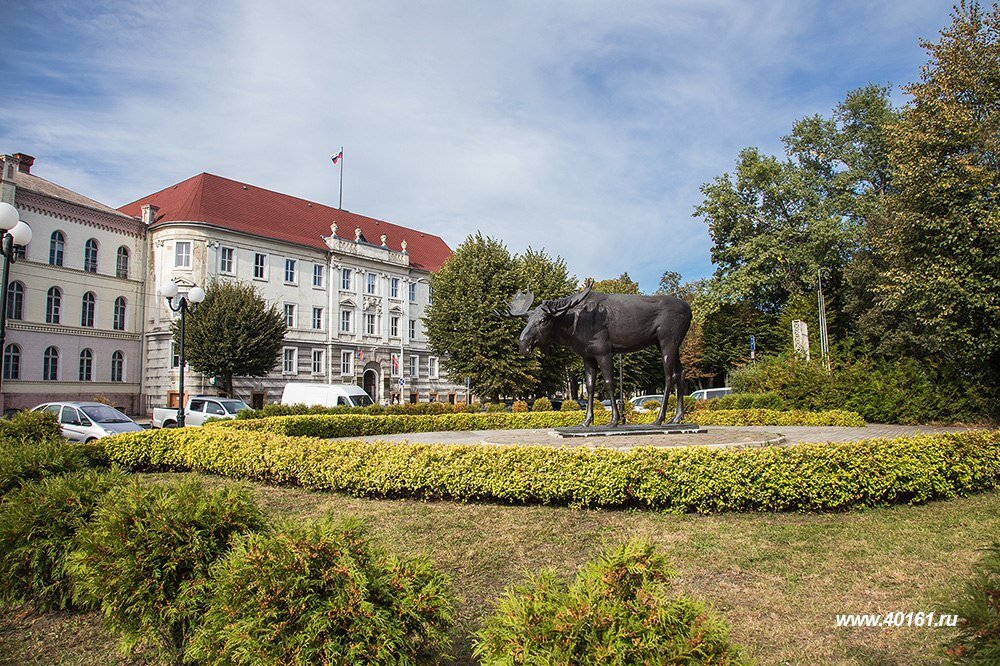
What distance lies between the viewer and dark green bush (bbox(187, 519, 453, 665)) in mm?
3152

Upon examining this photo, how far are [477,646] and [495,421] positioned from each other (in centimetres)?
1794

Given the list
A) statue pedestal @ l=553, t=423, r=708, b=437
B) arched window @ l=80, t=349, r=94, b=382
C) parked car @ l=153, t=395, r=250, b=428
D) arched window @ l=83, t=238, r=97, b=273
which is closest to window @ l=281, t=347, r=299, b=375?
arched window @ l=80, t=349, r=94, b=382

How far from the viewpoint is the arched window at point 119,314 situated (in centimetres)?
3861

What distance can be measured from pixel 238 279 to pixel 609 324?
34.5 metres

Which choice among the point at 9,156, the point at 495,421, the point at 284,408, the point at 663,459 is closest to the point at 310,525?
the point at 663,459

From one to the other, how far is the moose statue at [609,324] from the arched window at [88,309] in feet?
116

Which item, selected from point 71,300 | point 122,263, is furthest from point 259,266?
point 71,300

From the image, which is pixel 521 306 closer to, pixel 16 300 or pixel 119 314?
pixel 16 300

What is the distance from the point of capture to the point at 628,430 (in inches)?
478

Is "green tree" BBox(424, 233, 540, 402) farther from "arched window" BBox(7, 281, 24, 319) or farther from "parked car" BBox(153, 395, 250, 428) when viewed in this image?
"arched window" BBox(7, 281, 24, 319)

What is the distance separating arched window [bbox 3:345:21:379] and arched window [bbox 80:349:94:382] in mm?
3305

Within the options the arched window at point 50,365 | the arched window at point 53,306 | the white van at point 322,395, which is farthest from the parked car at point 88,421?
the arched window at point 53,306

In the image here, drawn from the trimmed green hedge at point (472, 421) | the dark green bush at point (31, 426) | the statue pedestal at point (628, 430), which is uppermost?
the dark green bush at point (31, 426)

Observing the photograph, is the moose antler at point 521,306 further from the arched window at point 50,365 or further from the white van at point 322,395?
the arched window at point 50,365
